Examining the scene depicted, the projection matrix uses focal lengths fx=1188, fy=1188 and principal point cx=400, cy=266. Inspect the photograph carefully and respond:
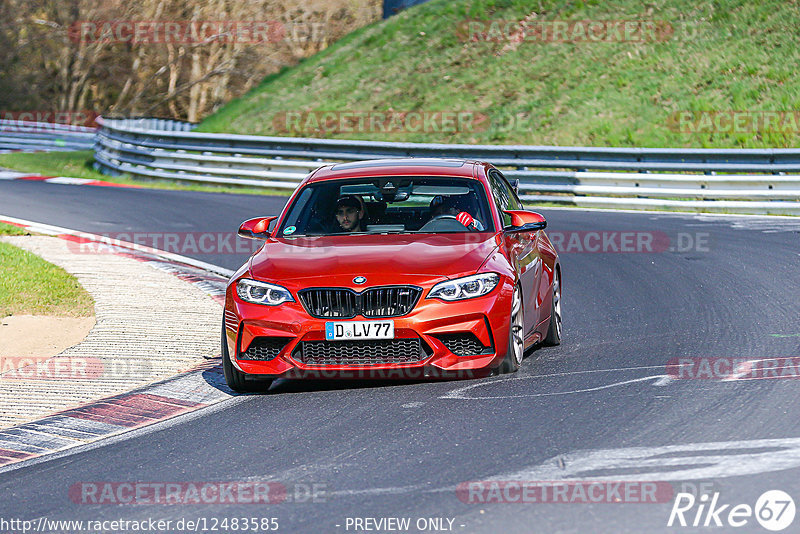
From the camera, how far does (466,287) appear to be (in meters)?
7.83

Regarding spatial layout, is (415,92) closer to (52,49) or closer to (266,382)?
(266,382)

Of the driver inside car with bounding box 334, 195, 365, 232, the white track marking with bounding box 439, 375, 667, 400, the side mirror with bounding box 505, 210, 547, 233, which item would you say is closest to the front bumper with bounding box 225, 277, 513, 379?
the white track marking with bounding box 439, 375, 667, 400

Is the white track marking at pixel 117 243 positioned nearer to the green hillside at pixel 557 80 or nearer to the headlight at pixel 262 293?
the headlight at pixel 262 293

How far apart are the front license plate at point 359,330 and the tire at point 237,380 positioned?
26.7 inches

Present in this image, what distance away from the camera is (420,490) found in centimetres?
554

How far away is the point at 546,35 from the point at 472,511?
29.7 m

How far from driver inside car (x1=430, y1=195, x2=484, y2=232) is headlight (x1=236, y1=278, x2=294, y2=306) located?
1664 mm

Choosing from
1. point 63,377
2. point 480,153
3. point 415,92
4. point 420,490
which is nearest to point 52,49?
point 415,92

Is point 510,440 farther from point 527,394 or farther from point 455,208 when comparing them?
point 455,208

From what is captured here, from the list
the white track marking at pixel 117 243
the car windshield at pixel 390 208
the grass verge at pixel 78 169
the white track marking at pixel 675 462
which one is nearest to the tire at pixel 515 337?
the car windshield at pixel 390 208

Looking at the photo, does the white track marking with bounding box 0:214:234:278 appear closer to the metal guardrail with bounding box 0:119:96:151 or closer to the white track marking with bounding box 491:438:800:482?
the white track marking with bounding box 491:438:800:482

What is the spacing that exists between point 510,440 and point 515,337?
71.7 inches

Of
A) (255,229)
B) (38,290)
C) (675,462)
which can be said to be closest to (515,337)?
(255,229)

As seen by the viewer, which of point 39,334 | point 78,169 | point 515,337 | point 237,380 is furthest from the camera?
point 78,169
